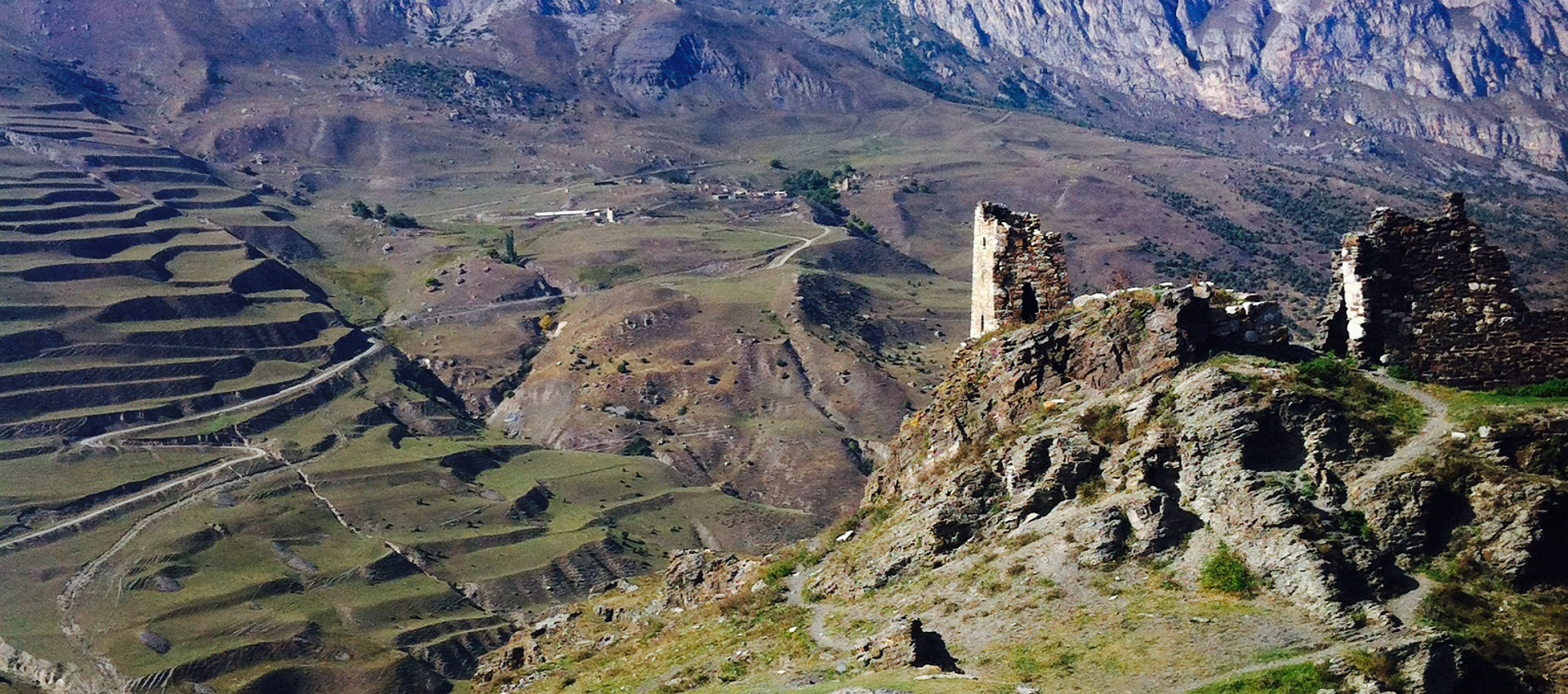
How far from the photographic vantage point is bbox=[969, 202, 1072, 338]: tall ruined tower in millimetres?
30750

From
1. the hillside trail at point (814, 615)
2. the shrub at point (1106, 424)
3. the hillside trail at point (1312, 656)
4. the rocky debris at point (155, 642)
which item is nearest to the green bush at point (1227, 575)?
the hillside trail at point (1312, 656)

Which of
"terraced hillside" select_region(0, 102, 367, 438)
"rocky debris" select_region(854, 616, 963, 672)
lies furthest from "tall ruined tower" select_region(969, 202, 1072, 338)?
"terraced hillside" select_region(0, 102, 367, 438)

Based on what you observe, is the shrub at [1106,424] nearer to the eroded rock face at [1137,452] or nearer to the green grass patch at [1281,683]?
the eroded rock face at [1137,452]

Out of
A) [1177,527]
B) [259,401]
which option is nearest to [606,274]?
[259,401]

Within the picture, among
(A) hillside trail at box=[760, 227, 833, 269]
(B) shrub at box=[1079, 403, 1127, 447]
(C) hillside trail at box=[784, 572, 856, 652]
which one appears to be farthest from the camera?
(A) hillside trail at box=[760, 227, 833, 269]

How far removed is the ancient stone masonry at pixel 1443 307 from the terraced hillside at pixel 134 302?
361 ft

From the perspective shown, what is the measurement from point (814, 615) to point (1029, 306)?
26.3ft

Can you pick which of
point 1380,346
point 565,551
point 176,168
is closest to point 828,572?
point 1380,346

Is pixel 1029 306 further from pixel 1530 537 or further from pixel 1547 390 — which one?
pixel 1530 537

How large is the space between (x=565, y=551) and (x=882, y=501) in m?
74.7

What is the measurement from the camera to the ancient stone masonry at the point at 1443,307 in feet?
86.1

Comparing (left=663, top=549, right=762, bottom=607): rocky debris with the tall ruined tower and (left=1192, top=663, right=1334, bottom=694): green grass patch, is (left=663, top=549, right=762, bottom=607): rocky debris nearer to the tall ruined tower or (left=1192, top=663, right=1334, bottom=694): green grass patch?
the tall ruined tower

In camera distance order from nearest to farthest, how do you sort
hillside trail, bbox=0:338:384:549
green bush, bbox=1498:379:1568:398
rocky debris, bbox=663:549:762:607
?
green bush, bbox=1498:379:1568:398 < rocky debris, bbox=663:549:762:607 < hillside trail, bbox=0:338:384:549

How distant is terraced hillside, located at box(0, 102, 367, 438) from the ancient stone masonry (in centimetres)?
10993
